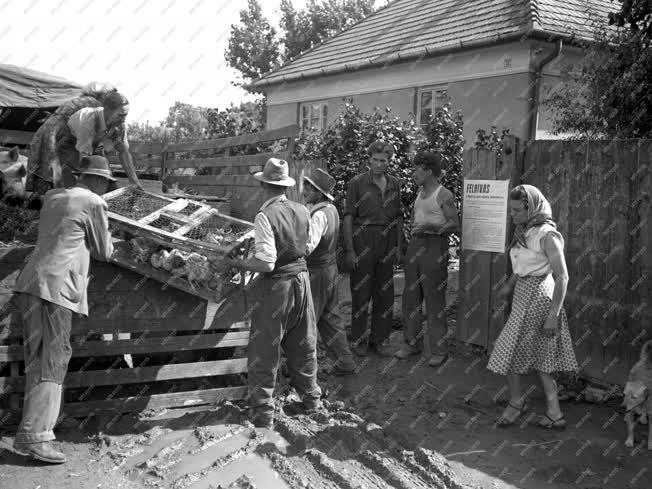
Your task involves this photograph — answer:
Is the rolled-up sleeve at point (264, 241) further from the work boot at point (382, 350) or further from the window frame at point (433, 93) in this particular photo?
the window frame at point (433, 93)

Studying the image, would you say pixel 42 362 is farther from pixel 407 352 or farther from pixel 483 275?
pixel 483 275

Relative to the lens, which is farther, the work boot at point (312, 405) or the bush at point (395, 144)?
the bush at point (395, 144)

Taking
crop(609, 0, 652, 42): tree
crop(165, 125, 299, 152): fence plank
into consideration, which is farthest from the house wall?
crop(609, 0, 652, 42): tree

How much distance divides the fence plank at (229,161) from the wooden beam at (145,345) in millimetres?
2348

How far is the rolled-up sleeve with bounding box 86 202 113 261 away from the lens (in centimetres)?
453

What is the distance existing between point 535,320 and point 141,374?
313cm

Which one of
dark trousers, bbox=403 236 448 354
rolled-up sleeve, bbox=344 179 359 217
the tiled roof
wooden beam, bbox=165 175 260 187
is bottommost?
dark trousers, bbox=403 236 448 354

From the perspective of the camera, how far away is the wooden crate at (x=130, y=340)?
4.76 metres

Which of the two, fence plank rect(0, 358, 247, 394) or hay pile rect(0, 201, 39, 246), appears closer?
fence plank rect(0, 358, 247, 394)

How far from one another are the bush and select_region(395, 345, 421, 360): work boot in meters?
3.23

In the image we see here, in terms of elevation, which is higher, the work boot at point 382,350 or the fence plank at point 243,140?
the fence plank at point 243,140

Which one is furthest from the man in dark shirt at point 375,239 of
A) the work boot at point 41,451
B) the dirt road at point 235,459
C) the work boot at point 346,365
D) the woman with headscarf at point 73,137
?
the work boot at point 41,451

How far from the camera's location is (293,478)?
13.5 ft

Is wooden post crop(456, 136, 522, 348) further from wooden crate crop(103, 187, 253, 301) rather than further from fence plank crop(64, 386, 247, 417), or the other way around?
fence plank crop(64, 386, 247, 417)
